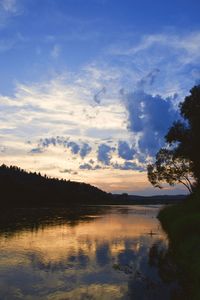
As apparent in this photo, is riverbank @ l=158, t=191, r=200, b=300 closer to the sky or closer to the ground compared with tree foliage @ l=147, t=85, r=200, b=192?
closer to the ground

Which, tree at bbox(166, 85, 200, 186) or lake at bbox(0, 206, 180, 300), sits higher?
tree at bbox(166, 85, 200, 186)

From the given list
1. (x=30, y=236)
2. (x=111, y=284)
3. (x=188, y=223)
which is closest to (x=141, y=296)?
(x=111, y=284)

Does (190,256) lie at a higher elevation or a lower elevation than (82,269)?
higher

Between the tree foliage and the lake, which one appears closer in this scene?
the lake

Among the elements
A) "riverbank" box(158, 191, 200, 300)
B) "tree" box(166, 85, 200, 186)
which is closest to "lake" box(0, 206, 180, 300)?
"riverbank" box(158, 191, 200, 300)

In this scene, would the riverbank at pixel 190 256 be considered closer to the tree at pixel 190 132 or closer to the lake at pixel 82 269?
the lake at pixel 82 269

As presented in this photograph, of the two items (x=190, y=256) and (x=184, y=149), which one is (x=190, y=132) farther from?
(x=190, y=256)

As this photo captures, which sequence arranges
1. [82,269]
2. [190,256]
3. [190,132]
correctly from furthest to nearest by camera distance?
1. [190,132]
2. [82,269]
3. [190,256]

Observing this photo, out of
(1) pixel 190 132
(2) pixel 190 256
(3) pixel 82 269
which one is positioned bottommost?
(3) pixel 82 269

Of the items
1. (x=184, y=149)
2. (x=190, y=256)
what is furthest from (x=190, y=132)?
(x=190, y=256)

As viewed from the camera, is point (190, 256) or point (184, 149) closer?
point (190, 256)

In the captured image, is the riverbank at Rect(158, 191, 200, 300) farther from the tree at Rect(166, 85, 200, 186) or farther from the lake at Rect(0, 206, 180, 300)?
the tree at Rect(166, 85, 200, 186)

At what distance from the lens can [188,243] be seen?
3556cm

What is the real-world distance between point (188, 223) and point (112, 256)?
9199 millimetres
